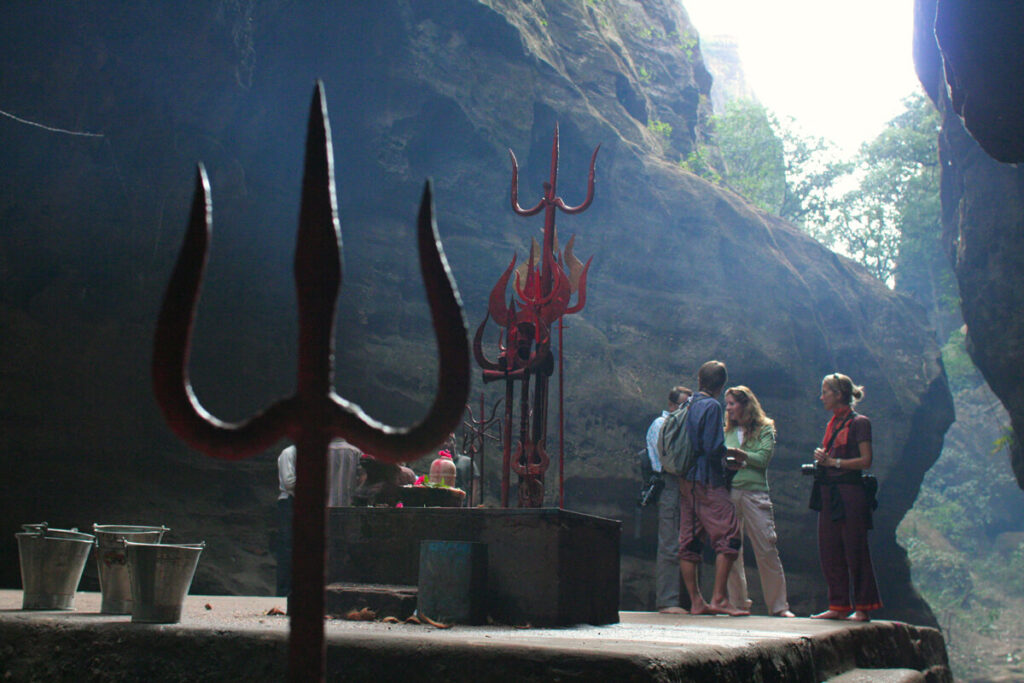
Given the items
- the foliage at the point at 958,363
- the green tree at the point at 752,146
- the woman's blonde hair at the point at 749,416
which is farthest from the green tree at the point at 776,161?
the woman's blonde hair at the point at 749,416

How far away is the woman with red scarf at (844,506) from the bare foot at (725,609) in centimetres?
54

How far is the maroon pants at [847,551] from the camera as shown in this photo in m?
5.95

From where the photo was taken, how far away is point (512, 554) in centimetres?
445

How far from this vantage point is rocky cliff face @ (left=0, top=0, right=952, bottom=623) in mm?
12805

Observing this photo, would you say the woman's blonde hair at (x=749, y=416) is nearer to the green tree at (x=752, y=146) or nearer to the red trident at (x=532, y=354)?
the red trident at (x=532, y=354)

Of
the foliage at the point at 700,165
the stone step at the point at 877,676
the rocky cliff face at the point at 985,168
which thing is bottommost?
the stone step at the point at 877,676

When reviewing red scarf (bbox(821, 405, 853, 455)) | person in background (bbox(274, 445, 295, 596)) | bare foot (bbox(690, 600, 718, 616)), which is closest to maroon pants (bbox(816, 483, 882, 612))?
red scarf (bbox(821, 405, 853, 455))

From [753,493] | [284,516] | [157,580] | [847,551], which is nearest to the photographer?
[157,580]

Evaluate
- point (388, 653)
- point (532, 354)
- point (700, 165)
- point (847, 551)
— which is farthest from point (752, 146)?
point (388, 653)

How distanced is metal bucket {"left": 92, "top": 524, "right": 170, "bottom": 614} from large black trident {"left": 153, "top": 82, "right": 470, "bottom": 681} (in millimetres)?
3241

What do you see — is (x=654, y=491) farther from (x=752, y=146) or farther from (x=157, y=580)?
(x=752, y=146)

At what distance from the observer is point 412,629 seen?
3.75m

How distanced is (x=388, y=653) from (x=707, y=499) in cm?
394

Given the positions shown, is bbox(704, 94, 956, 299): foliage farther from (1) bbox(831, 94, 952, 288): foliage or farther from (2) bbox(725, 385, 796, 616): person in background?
(2) bbox(725, 385, 796, 616): person in background
